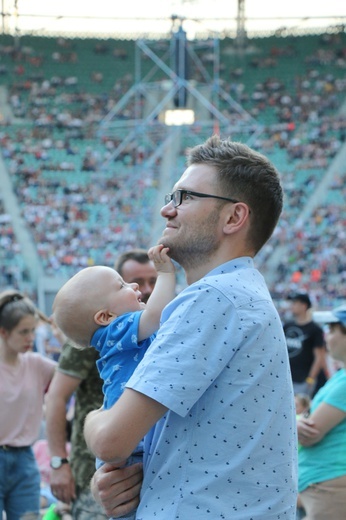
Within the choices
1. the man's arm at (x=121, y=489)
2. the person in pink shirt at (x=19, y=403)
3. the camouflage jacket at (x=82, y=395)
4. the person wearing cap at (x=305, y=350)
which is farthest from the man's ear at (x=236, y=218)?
the person wearing cap at (x=305, y=350)

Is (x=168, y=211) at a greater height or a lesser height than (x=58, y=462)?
greater

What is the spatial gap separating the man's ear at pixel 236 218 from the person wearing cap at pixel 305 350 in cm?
640

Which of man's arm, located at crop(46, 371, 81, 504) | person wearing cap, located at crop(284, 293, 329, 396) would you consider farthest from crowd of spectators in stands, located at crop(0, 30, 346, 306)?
man's arm, located at crop(46, 371, 81, 504)

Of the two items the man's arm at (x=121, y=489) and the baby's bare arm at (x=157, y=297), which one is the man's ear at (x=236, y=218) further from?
the man's arm at (x=121, y=489)

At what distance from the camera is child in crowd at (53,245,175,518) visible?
5.89 ft

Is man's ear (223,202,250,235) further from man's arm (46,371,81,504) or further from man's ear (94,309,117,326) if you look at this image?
man's arm (46,371,81,504)

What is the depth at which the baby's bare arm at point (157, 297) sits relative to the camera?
1.79m

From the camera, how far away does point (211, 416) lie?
153 centimetres

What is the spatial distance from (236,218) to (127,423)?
52 centimetres

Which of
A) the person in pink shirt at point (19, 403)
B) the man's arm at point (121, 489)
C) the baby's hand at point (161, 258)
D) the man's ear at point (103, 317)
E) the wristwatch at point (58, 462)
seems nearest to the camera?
the man's arm at point (121, 489)

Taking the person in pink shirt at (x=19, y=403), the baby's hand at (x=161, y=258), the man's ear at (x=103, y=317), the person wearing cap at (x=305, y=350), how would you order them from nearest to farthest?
the baby's hand at (x=161, y=258) → the man's ear at (x=103, y=317) → the person in pink shirt at (x=19, y=403) → the person wearing cap at (x=305, y=350)

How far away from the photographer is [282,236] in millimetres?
21344

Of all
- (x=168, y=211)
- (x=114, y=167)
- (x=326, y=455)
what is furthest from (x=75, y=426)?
(x=114, y=167)

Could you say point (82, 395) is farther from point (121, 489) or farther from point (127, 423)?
point (127, 423)
